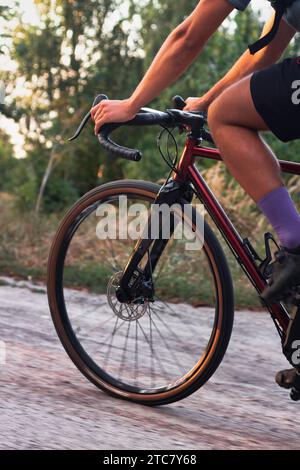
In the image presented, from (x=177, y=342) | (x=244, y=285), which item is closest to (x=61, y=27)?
(x=244, y=285)

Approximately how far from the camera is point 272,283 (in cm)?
305

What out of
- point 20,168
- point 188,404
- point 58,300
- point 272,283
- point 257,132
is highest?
A: point 257,132

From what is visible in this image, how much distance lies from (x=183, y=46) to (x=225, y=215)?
665mm

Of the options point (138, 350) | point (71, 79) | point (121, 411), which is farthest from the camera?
point (71, 79)

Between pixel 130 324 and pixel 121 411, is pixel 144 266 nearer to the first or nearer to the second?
pixel 130 324

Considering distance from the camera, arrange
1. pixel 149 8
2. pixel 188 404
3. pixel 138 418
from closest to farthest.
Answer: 1. pixel 138 418
2. pixel 188 404
3. pixel 149 8

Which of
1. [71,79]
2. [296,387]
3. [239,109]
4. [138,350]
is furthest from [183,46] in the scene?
[71,79]

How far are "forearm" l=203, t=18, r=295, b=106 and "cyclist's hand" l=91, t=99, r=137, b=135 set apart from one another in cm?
36

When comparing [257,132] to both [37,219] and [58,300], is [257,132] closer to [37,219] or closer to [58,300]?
[58,300]

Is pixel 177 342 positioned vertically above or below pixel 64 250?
below

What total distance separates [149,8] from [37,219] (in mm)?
3914

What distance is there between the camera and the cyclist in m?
2.87

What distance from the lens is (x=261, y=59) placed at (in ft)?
11.0

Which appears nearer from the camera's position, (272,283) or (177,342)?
(272,283)
